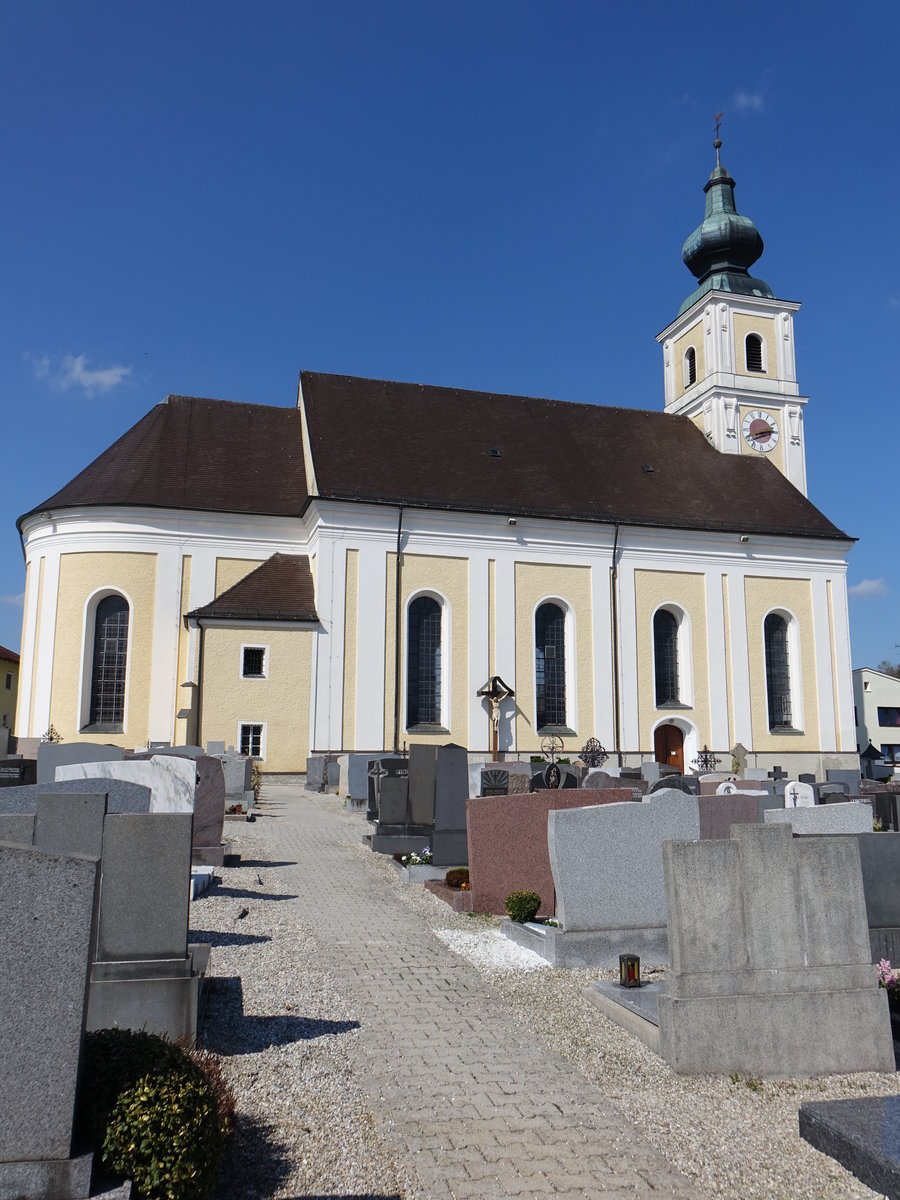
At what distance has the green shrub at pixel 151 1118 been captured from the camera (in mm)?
3270

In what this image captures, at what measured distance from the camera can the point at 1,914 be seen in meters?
3.18

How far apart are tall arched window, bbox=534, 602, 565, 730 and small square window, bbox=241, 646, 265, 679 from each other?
27.0ft

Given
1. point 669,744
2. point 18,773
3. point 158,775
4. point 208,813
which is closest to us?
point 158,775

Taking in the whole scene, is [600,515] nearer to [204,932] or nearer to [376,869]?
[376,869]

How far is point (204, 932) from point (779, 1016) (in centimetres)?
517

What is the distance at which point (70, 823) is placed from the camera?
6730 millimetres

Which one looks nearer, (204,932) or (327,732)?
(204,932)

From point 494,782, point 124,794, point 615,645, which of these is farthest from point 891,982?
point 615,645

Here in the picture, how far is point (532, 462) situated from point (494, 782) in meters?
17.9

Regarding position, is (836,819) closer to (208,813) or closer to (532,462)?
(208,813)

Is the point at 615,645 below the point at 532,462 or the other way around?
below

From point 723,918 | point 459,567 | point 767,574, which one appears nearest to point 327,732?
point 459,567

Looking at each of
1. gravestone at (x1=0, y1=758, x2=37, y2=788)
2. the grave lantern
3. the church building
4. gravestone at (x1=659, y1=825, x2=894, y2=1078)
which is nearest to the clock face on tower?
the church building

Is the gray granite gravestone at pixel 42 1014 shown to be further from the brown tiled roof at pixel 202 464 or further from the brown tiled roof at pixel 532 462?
the brown tiled roof at pixel 202 464
